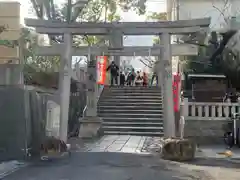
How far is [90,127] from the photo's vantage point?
20797 millimetres

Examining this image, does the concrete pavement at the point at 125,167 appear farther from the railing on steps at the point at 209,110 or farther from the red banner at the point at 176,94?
the red banner at the point at 176,94

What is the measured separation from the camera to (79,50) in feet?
55.9

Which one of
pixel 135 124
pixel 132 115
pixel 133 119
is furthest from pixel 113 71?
pixel 135 124

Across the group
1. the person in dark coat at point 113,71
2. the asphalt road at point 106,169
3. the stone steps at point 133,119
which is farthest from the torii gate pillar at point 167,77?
the person in dark coat at point 113,71

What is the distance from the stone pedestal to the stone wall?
4.18m

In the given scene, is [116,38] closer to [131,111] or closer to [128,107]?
[131,111]

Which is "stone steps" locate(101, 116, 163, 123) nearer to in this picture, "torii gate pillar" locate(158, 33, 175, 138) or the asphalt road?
"torii gate pillar" locate(158, 33, 175, 138)

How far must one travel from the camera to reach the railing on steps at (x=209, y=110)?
787 inches

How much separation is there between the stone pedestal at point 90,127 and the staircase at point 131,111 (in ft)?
4.99

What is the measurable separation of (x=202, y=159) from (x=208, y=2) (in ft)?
78.2

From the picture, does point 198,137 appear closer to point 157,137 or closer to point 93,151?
point 157,137

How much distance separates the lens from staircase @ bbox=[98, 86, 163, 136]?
22.8m

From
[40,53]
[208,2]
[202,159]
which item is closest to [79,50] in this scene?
[40,53]

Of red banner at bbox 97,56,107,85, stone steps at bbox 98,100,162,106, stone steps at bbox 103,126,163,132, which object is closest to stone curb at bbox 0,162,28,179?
red banner at bbox 97,56,107,85
